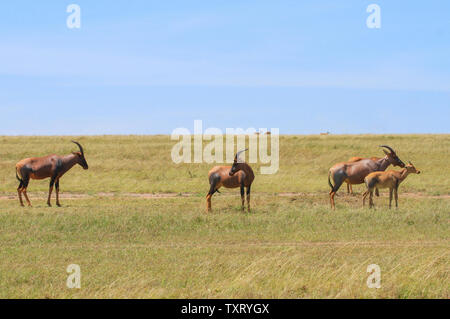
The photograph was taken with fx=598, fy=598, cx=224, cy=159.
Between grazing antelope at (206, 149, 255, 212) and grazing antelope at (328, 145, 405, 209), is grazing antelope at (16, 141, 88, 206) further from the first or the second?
grazing antelope at (328, 145, 405, 209)

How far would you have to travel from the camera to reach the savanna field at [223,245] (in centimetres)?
933

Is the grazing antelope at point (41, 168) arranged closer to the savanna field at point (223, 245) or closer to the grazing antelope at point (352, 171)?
the savanna field at point (223, 245)

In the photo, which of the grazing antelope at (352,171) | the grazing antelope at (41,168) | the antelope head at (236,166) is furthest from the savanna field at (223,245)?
the antelope head at (236,166)

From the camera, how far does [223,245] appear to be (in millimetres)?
13719

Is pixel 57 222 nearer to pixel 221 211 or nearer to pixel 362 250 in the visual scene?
pixel 221 211

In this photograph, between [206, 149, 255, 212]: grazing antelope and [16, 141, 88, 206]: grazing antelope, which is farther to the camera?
[16, 141, 88, 206]: grazing antelope

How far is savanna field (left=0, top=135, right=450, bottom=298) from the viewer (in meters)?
9.33

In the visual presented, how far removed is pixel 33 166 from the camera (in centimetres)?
2231

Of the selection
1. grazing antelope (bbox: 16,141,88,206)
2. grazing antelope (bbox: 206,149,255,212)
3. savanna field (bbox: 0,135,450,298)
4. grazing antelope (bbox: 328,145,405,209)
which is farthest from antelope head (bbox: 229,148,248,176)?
grazing antelope (bbox: 16,141,88,206)

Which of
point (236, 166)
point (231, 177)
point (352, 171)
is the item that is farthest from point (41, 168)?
point (352, 171)

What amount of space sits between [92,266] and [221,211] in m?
8.20

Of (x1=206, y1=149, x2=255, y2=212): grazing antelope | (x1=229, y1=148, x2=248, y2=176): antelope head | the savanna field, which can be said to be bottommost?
the savanna field

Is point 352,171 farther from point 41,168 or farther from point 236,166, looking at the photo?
point 41,168
